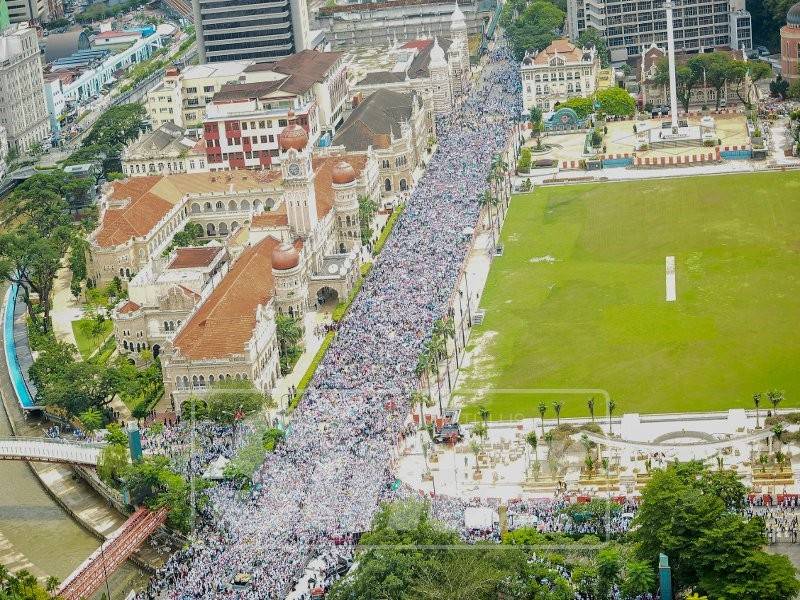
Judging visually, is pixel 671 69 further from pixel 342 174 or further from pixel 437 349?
pixel 437 349

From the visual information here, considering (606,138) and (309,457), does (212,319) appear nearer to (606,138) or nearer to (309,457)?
(309,457)

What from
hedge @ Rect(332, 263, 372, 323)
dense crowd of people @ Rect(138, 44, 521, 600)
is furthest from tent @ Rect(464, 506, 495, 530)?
hedge @ Rect(332, 263, 372, 323)

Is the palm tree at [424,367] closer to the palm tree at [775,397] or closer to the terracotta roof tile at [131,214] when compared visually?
the palm tree at [775,397]

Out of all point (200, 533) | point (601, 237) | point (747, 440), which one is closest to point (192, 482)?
point (200, 533)

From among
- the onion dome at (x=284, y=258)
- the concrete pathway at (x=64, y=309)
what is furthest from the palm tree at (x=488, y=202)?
the concrete pathway at (x=64, y=309)

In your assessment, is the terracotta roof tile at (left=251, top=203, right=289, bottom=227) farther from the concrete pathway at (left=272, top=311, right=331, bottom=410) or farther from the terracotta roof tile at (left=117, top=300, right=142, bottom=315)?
the terracotta roof tile at (left=117, top=300, right=142, bottom=315)
